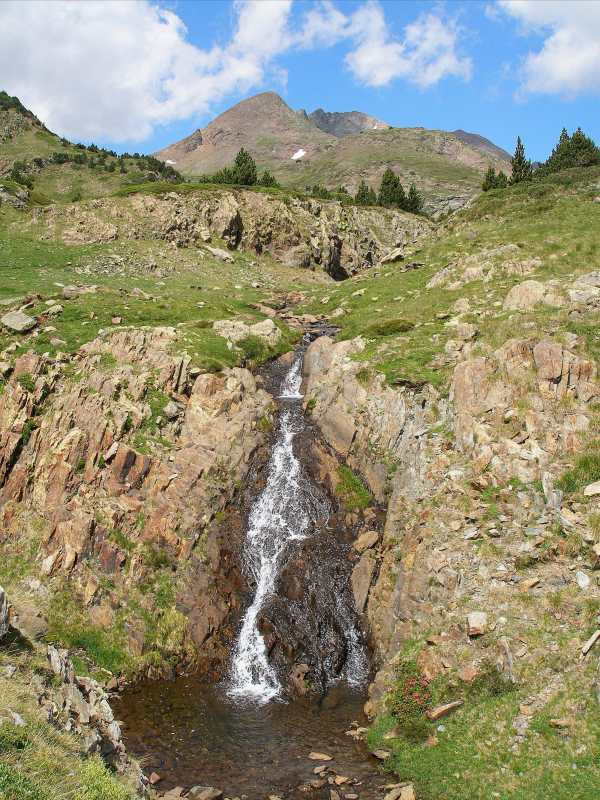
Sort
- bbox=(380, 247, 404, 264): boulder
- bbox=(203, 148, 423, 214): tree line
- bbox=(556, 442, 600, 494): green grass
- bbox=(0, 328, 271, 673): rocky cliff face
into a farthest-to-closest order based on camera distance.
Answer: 1. bbox=(203, 148, 423, 214): tree line
2. bbox=(380, 247, 404, 264): boulder
3. bbox=(0, 328, 271, 673): rocky cliff face
4. bbox=(556, 442, 600, 494): green grass

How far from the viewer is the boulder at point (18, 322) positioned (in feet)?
124

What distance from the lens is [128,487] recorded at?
28938 mm

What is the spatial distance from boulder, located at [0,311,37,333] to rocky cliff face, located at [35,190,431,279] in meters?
30.4

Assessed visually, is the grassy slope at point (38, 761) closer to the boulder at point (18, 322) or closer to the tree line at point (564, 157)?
the boulder at point (18, 322)

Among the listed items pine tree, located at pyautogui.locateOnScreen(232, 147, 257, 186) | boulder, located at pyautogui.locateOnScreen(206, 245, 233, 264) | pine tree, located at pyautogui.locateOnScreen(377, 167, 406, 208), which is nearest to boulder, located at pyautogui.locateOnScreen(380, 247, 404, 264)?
boulder, located at pyautogui.locateOnScreen(206, 245, 233, 264)

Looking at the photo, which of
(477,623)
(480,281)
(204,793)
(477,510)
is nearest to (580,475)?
(477,510)

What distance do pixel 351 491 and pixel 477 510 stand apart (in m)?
8.16

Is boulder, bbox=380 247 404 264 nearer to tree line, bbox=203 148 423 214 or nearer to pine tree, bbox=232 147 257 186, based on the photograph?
tree line, bbox=203 148 423 214

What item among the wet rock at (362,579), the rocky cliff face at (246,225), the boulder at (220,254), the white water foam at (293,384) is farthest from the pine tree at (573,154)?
the wet rock at (362,579)

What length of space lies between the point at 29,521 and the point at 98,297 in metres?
23.9

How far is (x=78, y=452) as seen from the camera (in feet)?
97.9

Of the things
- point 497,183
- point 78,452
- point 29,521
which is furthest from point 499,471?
point 497,183

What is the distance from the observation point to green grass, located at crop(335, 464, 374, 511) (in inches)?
1141

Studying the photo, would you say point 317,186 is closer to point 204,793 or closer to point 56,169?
point 56,169
